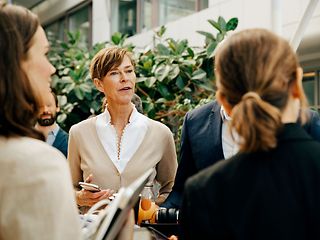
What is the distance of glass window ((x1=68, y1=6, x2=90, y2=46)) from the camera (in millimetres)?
12414

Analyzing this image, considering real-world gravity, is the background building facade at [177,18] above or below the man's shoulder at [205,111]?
below

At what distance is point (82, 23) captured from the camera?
12.7 meters

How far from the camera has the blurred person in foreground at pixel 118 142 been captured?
289 cm

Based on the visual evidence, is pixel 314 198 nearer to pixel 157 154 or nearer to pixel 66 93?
pixel 157 154

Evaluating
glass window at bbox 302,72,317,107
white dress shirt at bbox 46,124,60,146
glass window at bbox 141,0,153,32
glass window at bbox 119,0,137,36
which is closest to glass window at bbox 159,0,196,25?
glass window at bbox 141,0,153,32

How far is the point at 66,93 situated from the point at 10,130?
6134 mm

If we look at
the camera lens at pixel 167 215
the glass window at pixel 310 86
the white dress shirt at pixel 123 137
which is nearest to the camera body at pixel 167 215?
the camera lens at pixel 167 215

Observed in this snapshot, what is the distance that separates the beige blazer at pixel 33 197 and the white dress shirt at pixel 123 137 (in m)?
1.51

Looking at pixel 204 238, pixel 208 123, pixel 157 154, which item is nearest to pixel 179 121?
pixel 157 154

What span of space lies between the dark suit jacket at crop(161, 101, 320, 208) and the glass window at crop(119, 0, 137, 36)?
829 centimetres

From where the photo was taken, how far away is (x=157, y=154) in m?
2.93

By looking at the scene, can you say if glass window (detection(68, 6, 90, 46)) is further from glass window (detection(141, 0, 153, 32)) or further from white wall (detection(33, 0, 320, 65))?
glass window (detection(141, 0, 153, 32))

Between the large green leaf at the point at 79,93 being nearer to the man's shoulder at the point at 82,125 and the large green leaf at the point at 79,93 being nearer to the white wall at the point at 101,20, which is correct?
the man's shoulder at the point at 82,125

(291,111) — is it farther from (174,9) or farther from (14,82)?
(174,9)
